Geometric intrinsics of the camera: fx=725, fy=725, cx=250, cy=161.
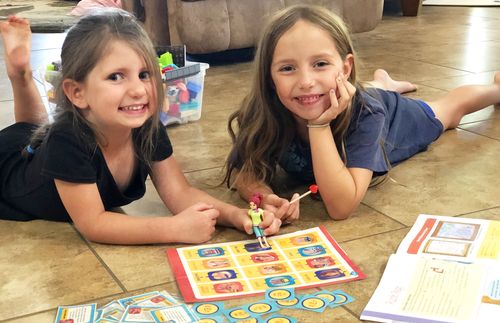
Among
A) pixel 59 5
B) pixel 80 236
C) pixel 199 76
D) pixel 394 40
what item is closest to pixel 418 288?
pixel 80 236

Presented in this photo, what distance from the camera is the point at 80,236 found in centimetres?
140

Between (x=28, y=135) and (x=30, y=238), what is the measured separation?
1.02 feet

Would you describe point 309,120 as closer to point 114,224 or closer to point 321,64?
point 321,64

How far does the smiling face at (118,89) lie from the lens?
1323 mm

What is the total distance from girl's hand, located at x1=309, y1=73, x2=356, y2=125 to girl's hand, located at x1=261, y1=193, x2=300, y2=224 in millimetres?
169

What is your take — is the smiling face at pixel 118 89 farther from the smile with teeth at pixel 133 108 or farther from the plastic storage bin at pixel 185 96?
the plastic storage bin at pixel 185 96

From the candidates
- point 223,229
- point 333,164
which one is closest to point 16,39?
point 223,229

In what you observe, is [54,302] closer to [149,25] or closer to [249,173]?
[249,173]

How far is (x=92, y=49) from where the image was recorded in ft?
4.33

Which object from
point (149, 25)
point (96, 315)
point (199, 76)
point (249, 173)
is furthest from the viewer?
point (149, 25)

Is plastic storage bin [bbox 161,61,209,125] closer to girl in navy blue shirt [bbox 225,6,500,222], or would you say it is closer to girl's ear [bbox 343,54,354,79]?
girl in navy blue shirt [bbox 225,6,500,222]

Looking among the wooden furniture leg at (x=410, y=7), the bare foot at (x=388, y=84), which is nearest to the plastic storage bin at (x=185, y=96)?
the bare foot at (x=388, y=84)

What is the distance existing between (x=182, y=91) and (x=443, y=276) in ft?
4.02

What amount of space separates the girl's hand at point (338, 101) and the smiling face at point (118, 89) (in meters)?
0.34
